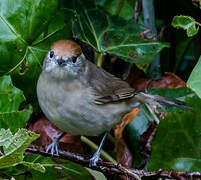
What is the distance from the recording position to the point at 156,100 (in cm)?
354

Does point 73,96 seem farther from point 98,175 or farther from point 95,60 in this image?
point 95,60

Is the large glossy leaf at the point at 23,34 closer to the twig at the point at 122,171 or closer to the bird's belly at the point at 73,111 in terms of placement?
the bird's belly at the point at 73,111

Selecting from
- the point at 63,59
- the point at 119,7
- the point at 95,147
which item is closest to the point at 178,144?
the point at 95,147

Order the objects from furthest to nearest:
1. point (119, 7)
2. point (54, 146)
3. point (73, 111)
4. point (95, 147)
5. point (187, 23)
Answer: point (119, 7) < point (95, 147) < point (54, 146) < point (73, 111) < point (187, 23)

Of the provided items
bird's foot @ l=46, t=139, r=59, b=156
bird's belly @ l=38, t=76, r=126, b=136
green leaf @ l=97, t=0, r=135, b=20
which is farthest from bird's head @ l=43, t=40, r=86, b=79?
green leaf @ l=97, t=0, r=135, b=20

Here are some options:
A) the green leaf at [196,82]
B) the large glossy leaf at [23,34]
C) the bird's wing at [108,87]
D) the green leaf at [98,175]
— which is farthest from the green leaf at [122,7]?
→ the green leaf at [196,82]

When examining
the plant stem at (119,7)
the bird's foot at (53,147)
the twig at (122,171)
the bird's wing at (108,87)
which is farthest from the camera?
the plant stem at (119,7)

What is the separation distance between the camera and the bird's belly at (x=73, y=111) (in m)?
3.00

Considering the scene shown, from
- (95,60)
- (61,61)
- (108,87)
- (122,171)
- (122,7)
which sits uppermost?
(122,7)

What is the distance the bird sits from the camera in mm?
2992

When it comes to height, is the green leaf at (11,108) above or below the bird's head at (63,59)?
below

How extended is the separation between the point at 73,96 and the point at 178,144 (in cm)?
77

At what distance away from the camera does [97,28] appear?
353 centimetres

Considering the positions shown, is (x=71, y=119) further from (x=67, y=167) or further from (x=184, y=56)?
(x=184, y=56)
